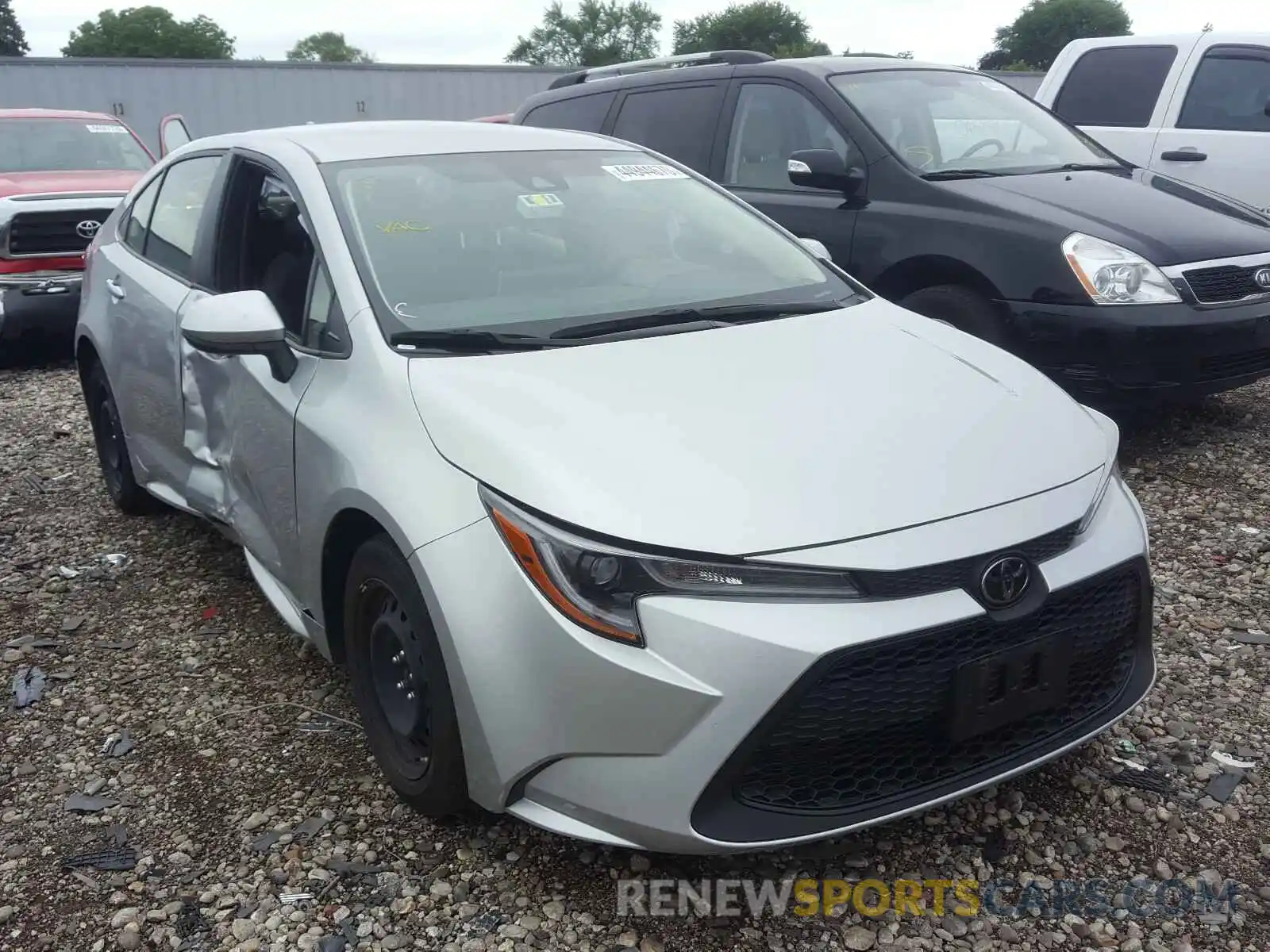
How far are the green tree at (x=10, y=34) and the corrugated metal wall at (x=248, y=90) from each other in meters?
61.2

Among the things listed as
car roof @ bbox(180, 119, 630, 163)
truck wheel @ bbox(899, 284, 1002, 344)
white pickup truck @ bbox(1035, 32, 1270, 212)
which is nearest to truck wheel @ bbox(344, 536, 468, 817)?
car roof @ bbox(180, 119, 630, 163)

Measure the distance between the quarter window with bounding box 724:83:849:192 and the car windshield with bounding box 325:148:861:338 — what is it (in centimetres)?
211

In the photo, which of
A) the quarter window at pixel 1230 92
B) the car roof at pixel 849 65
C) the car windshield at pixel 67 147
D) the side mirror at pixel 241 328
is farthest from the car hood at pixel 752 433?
the car windshield at pixel 67 147

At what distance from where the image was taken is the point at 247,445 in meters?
3.10

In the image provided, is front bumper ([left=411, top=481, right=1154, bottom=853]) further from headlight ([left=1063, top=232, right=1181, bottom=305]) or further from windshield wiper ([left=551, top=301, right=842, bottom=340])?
headlight ([left=1063, top=232, right=1181, bottom=305])

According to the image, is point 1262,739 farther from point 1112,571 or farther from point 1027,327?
point 1027,327

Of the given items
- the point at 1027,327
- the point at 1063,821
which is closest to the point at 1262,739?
the point at 1063,821

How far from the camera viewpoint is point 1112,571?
2283 millimetres

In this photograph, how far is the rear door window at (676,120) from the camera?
5949 millimetres

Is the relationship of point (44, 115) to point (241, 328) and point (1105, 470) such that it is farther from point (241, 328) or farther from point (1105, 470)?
point (1105, 470)

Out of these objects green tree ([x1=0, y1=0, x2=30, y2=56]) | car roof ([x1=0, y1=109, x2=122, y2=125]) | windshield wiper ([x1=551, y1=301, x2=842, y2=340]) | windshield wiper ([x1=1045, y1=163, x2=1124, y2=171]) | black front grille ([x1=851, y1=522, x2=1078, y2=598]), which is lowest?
black front grille ([x1=851, y1=522, x2=1078, y2=598])

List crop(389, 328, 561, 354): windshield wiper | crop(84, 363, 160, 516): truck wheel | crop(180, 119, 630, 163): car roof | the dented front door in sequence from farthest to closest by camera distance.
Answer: crop(84, 363, 160, 516): truck wheel → crop(180, 119, 630, 163): car roof → the dented front door → crop(389, 328, 561, 354): windshield wiper

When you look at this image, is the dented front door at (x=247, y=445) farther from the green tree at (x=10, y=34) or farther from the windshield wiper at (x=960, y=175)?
the green tree at (x=10, y=34)

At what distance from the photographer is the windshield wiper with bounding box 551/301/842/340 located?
276 centimetres
